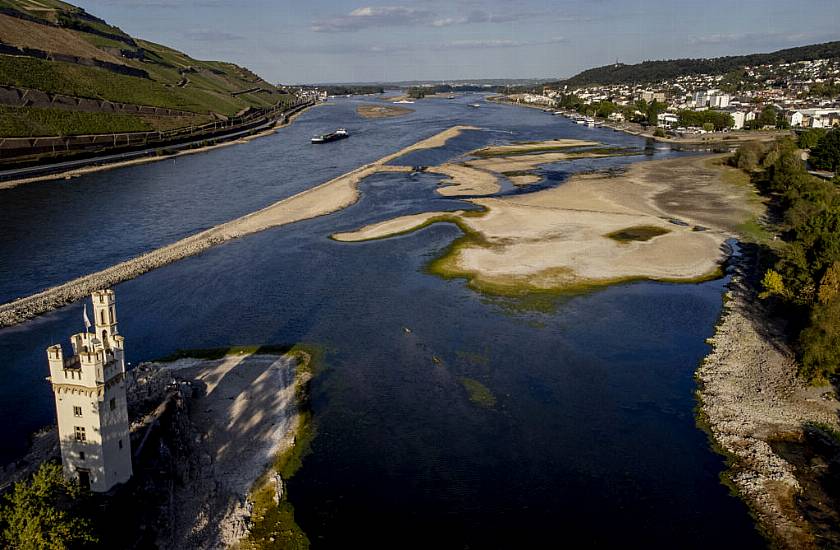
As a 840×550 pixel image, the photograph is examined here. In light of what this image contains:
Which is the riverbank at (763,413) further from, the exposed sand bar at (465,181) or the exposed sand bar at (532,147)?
the exposed sand bar at (532,147)

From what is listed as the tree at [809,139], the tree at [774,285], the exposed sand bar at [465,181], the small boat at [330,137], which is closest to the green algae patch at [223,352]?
the tree at [774,285]

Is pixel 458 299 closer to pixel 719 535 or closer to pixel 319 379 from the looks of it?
pixel 319 379

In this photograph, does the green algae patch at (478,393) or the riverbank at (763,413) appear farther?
the green algae patch at (478,393)

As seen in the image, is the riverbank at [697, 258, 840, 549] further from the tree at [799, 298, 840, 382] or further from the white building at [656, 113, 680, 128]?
the white building at [656, 113, 680, 128]

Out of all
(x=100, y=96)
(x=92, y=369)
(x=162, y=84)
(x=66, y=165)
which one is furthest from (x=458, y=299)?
(x=162, y=84)

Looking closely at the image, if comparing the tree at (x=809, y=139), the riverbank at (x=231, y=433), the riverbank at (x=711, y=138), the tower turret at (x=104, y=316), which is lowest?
the riverbank at (x=711, y=138)

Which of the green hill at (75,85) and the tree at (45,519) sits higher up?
the green hill at (75,85)

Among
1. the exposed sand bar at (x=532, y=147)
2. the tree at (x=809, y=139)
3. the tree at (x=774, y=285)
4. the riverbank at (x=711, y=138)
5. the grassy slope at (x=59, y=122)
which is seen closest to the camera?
the tree at (x=774, y=285)

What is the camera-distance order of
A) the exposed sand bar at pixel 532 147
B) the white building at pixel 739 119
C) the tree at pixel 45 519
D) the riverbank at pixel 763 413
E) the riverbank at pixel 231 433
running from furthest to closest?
the white building at pixel 739 119 → the exposed sand bar at pixel 532 147 → the riverbank at pixel 763 413 → the riverbank at pixel 231 433 → the tree at pixel 45 519
